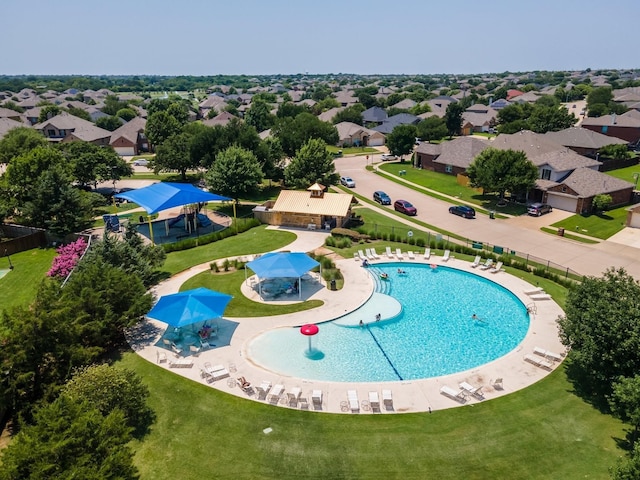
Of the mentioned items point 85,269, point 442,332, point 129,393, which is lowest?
point 442,332

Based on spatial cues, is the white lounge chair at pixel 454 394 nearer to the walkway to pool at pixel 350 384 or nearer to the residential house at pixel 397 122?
the walkway to pool at pixel 350 384

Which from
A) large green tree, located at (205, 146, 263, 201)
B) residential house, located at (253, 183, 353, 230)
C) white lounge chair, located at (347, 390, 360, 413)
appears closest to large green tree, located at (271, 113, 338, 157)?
large green tree, located at (205, 146, 263, 201)

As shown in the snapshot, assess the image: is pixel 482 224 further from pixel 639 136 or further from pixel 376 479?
pixel 639 136

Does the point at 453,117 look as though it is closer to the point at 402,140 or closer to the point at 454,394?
the point at 402,140

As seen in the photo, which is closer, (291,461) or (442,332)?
(291,461)

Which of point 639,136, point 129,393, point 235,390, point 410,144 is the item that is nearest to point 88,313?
point 129,393

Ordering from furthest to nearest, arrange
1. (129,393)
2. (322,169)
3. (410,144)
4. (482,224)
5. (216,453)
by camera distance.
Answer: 1. (410,144)
2. (322,169)
3. (482,224)
4. (129,393)
5. (216,453)
